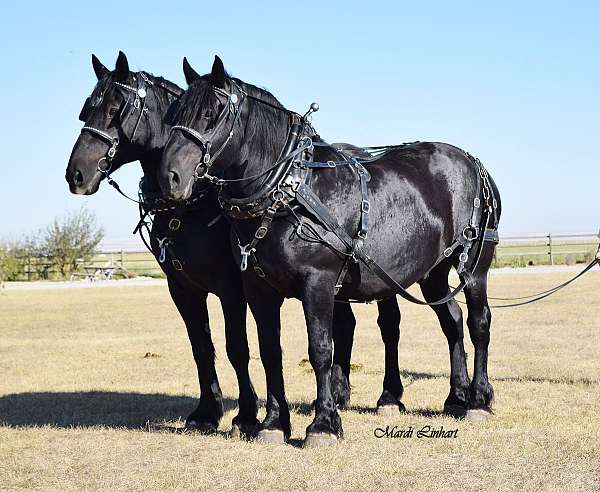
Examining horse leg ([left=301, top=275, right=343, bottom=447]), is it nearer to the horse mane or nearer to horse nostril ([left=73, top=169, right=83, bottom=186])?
the horse mane

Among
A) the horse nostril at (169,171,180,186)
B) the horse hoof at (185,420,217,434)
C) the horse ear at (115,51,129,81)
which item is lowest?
the horse hoof at (185,420,217,434)

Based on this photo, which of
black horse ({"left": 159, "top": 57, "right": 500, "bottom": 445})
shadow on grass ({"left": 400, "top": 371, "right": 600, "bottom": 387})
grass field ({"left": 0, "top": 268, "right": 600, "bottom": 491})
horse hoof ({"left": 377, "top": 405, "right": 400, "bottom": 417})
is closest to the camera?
grass field ({"left": 0, "top": 268, "right": 600, "bottom": 491})

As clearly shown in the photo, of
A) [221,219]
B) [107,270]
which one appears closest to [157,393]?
[221,219]

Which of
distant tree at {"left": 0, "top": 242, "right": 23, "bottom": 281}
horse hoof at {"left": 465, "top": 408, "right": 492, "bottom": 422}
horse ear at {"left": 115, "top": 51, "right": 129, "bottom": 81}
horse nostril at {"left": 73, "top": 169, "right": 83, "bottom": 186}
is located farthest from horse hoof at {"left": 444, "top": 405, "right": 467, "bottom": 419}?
distant tree at {"left": 0, "top": 242, "right": 23, "bottom": 281}

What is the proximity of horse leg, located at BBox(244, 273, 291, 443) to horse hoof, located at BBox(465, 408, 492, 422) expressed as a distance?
169 cm

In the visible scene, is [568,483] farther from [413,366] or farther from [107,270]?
[107,270]

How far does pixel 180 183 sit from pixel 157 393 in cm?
442

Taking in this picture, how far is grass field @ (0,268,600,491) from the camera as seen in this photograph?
5801 mm

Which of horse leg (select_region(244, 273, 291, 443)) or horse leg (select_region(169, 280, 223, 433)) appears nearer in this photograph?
horse leg (select_region(244, 273, 291, 443))

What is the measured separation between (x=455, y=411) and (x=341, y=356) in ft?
4.29

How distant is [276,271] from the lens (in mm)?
6438

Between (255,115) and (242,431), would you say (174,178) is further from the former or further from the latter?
(242,431)

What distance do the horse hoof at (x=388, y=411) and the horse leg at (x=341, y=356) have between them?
1.63 feet
